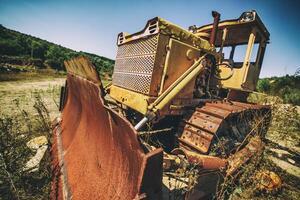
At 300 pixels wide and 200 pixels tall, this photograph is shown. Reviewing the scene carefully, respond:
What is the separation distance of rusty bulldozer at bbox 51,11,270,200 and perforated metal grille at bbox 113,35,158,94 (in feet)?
0.05

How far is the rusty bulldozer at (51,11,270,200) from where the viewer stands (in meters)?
1.40

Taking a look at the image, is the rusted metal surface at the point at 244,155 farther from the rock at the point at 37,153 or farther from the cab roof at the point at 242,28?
the rock at the point at 37,153

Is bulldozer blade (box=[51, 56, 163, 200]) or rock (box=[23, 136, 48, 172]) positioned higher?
bulldozer blade (box=[51, 56, 163, 200])

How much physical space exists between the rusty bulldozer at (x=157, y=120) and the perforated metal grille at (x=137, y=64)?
15 mm

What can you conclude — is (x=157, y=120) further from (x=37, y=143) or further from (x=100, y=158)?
(x=37, y=143)

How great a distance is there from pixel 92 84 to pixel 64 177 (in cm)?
100

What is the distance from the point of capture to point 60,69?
24.4 m

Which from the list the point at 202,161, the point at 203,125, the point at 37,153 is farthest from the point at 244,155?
the point at 37,153

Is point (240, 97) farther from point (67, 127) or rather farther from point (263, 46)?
point (67, 127)

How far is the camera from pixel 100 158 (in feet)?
5.79

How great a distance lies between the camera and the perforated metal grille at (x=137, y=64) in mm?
2855

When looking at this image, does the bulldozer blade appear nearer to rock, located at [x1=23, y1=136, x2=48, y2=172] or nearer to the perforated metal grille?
rock, located at [x1=23, y1=136, x2=48, y2=172]

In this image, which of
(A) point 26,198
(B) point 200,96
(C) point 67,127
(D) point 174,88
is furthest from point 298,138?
(A) point 26,198

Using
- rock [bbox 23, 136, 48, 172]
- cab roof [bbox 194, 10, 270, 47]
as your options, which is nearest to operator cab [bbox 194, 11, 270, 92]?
cab roof [bbox 194, 10, 270, 47]
